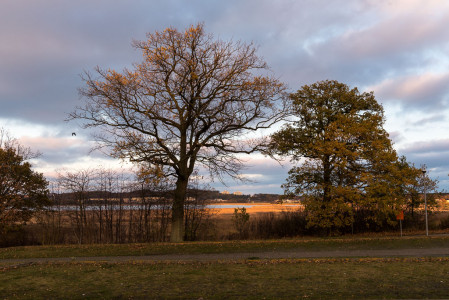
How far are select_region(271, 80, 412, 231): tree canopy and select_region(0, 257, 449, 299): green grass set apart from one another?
1214 centimetres

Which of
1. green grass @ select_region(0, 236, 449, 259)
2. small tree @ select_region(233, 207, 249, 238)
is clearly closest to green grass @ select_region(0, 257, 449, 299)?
green grass @ select_region(0, 236, 449, 259)

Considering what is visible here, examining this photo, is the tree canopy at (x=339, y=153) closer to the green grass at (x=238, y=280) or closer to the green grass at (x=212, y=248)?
the green grass at (x=212, y=248)

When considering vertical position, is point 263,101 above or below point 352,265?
above

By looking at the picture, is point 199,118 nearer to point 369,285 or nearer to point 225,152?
point 225,152

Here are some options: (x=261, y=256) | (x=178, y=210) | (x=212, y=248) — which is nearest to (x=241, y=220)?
(x=178, y=210)

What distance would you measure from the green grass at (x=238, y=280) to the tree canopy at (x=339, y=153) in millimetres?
12139

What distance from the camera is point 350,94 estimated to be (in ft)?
90.3

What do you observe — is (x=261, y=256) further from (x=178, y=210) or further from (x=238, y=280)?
(x=178, y=210)

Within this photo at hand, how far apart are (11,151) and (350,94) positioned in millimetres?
24809

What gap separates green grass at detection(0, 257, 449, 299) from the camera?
27.1ft

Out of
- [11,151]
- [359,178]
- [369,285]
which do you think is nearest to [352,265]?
[369,285]

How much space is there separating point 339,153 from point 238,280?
53.8 ft

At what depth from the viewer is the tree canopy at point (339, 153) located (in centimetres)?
2428

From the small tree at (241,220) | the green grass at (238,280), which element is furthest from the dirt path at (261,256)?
the small tree at (241,220)
